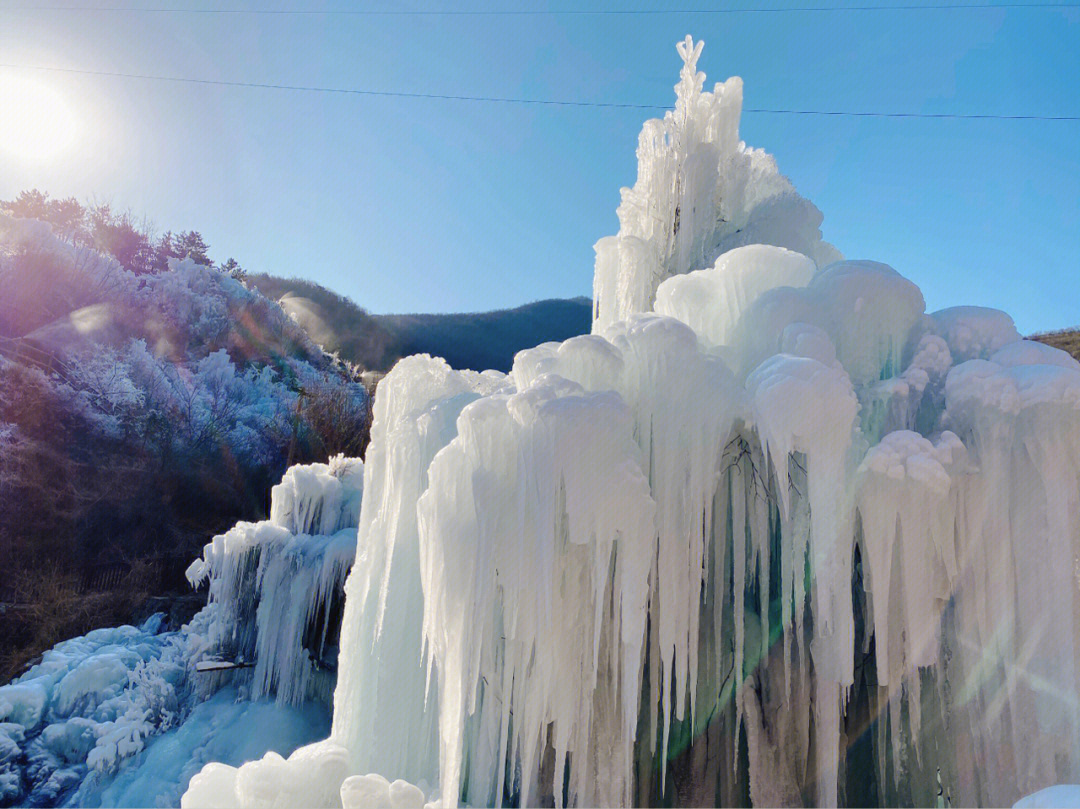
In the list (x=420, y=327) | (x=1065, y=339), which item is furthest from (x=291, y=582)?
(x=420, y=327)

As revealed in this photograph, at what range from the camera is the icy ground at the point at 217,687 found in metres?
7.54

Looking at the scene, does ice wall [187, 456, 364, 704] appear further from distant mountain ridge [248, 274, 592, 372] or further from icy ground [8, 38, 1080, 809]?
distant mountain ridge [248, 274, 592, 372]

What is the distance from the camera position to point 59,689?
862cm

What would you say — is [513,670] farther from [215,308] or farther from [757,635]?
[215,308]

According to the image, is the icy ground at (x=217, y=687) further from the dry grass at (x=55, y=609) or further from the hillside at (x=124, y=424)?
the hillside at (x=124, y=424)

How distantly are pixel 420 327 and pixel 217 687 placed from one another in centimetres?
2159

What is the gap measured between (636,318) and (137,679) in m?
9.03

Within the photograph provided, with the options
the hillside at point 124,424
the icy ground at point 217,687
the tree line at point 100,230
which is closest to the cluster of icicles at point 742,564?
the icy ground at point 217,687

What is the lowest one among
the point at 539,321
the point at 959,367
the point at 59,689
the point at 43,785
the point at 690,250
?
the point at 43,785

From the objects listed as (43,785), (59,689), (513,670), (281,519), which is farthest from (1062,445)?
(59,689)

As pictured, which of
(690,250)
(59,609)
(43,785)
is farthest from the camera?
(59,609)

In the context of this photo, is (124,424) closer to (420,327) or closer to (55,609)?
Result: (55,609)

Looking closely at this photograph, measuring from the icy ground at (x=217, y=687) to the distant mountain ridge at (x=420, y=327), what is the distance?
17556 millimetres

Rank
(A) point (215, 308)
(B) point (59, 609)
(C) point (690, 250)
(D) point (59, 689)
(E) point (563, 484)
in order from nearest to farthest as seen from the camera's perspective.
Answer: (E) point (563, 484)
(C) point (690, 250)
(D) point (59, 689)
(B) point (59, 609)
(A) point (215, 308)
